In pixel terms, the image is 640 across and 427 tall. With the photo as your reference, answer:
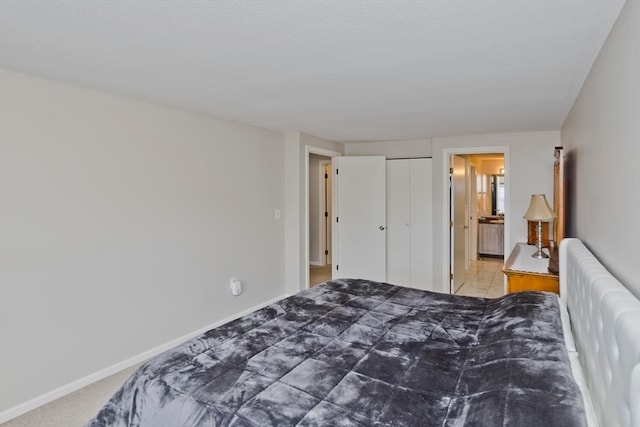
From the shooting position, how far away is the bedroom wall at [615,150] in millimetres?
1398

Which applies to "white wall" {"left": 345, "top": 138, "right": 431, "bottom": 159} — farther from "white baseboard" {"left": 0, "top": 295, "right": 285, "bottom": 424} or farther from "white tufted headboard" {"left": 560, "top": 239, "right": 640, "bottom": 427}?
"white baseboard" {"left": 0, "top": 295, "right": 285, "bottom": 424}

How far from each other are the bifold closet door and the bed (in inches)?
119

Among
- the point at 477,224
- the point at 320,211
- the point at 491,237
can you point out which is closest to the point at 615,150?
the point at 320,211

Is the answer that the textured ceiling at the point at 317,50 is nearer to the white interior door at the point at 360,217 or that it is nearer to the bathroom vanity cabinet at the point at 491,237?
the white interior door at the point at 360,217

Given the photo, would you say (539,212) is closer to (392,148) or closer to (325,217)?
(392,148)

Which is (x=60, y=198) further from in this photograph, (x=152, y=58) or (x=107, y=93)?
(x=152, y=58)

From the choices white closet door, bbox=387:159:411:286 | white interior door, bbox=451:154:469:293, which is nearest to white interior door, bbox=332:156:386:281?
white closet door, bbox=387:159:411:286

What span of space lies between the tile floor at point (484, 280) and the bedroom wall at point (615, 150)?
2.85m

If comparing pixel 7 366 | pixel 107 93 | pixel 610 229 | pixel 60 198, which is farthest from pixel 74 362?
pixel 610 229

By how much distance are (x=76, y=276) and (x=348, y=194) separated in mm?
3595

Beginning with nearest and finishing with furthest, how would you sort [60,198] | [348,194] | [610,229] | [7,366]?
[610,229], [7,366], [60,198], [348,194]

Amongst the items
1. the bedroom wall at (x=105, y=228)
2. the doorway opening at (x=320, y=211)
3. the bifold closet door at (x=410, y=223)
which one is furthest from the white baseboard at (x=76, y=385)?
the doorway opening at (x=320, y=211)

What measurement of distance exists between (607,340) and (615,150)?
0.90 m

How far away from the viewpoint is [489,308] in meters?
2.38
